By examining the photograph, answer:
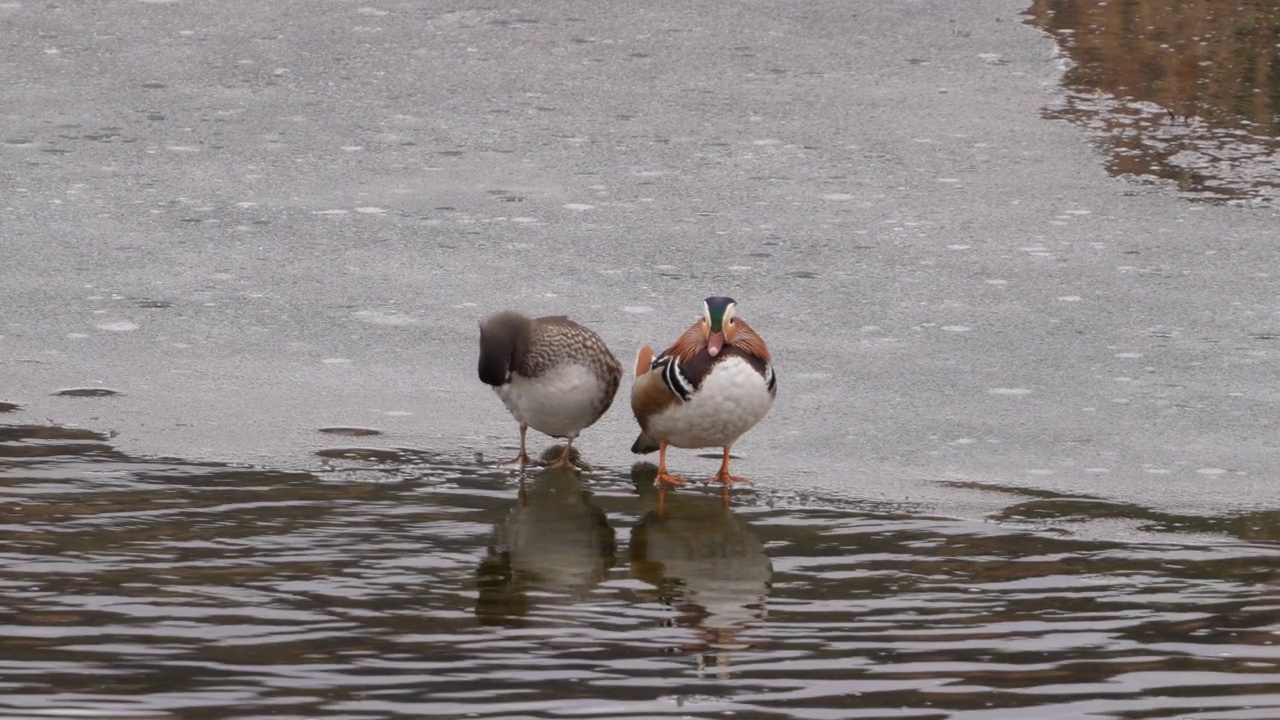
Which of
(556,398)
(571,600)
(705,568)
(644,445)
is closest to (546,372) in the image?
(556,398)

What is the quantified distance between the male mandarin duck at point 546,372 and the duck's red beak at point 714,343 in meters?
0.57

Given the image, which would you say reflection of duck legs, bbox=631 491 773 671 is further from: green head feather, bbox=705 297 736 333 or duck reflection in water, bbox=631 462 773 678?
green head feather, bbox=705 297 736 333

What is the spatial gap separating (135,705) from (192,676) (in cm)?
22

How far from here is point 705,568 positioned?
574cm

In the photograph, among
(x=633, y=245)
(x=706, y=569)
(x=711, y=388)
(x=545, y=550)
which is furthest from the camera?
(x=633, y=245)

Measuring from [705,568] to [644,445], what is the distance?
1020mm

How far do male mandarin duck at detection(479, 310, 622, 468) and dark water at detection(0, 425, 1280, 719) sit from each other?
222 millimetres

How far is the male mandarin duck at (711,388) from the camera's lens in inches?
245

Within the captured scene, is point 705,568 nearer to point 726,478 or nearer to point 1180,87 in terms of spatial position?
point 726,478

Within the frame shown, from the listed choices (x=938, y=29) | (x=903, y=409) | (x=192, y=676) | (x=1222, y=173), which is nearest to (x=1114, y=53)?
(x=938, y=29)

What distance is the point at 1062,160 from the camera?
9.82 m

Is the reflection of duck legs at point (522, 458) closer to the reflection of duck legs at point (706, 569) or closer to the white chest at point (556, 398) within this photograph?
the white chest at point (556, 398)

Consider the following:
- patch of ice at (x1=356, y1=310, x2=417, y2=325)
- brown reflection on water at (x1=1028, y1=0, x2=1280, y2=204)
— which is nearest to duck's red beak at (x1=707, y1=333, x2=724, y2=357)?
patch of ice at (x1=356, y1=310, x2=417, y2=325)

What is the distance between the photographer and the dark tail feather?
6648 millimetres
